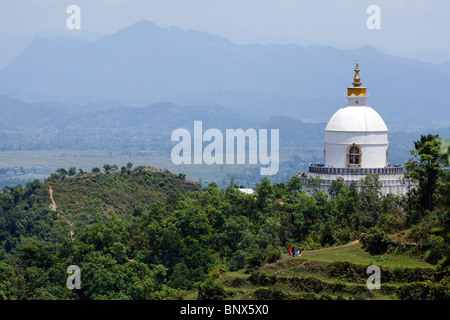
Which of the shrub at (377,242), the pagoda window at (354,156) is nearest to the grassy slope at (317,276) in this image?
the shrub at (377,242)

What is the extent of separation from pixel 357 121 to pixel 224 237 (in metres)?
12.5

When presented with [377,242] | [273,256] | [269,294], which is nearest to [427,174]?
[377,242]

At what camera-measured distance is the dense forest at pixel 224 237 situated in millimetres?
39688

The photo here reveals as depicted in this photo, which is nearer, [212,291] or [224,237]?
[212,291]

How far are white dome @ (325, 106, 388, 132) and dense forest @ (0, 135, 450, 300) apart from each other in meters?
3.79

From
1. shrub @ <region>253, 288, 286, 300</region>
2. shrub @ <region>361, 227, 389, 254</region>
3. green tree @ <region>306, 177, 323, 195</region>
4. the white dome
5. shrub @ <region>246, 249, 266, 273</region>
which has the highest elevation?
the white dome

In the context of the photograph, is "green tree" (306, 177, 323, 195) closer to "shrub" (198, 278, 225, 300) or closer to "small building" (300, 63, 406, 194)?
"small building" (300, 63, 406, 194)

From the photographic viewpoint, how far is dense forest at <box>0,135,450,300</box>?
39688 mm

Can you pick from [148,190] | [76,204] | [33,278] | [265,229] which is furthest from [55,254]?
[148,190]

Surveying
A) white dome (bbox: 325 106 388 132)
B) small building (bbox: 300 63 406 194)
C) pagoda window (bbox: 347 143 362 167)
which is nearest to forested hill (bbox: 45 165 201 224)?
small building (bbox: 300 63 406 194)

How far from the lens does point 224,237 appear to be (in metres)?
49.8

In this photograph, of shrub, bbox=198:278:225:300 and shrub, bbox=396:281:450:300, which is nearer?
shrub, bbox=396:281:450:300

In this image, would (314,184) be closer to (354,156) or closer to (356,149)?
(354,156)
